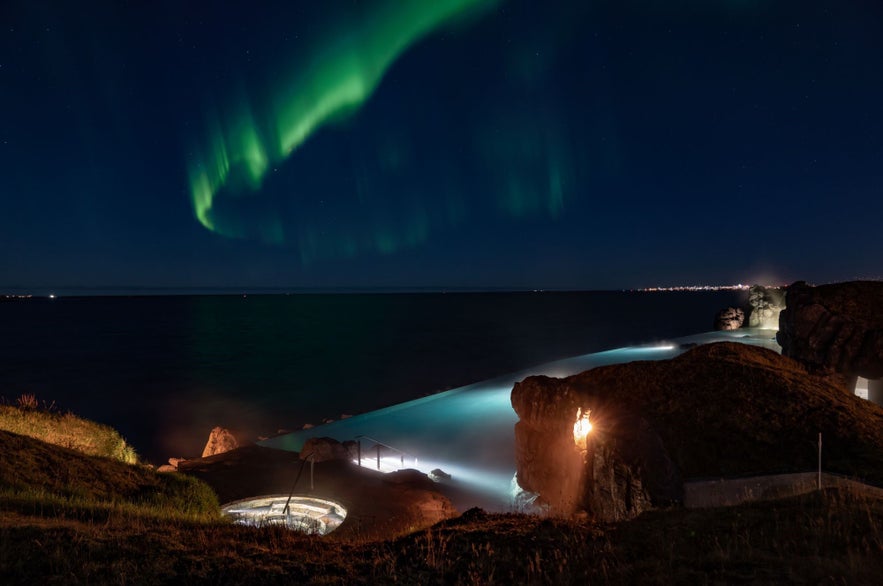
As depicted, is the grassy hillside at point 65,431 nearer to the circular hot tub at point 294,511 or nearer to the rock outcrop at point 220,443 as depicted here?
the circular hot tub at point 294,511

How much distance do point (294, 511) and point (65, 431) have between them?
23.9 ft

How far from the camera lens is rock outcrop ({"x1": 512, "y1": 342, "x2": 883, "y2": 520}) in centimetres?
1188

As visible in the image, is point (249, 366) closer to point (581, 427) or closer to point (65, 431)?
point (65, 431)

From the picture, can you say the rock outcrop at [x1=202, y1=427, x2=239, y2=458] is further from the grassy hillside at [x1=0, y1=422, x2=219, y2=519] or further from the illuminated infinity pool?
the grassy hillside at [x1=0, y1=422, x2=219, y2=519]

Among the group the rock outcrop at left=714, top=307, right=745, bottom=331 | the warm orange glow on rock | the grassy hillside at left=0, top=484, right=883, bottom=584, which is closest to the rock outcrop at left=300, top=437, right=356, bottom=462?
the warm orange glow on rock

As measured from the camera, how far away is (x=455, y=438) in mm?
26141

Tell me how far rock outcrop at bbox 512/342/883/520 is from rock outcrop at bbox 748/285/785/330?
57547 millimetres

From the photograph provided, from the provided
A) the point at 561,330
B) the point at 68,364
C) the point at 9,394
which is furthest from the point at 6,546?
the point at 561,330

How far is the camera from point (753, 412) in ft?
46.6

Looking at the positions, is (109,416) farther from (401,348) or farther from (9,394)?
(401,348)

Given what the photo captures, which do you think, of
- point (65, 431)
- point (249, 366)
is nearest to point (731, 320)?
point (249, 366)

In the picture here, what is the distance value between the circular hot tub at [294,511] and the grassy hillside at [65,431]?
11.4ft

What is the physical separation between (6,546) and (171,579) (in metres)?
1.82

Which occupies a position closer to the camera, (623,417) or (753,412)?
(623,417)
